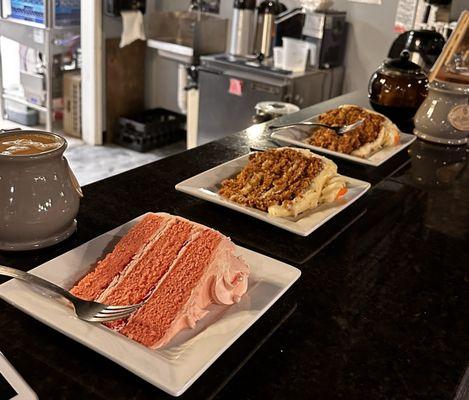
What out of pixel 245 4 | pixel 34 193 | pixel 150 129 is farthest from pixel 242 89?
pixel 34 193

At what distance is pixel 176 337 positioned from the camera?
790 mm

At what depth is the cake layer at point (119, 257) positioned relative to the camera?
86cm

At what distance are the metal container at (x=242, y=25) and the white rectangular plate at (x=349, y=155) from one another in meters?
2.28

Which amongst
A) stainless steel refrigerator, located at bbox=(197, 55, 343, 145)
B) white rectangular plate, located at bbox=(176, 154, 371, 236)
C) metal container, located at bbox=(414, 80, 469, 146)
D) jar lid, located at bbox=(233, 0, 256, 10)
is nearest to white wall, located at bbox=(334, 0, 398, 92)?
stainless steel refrigerator, located at bbox=(197, 55, 343, 145)

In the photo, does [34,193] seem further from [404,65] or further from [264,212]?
[404,65]

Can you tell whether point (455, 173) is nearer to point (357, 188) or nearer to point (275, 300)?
point (357, 188)

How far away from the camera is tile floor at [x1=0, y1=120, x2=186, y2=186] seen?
4.21m

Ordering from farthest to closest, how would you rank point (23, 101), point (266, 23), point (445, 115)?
point (23, 101), point (266, 23), point (445, 115)

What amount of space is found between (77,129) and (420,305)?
14.4ft

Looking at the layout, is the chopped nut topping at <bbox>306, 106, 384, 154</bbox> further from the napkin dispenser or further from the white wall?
the napkin dispenser

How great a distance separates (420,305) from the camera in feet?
3.17

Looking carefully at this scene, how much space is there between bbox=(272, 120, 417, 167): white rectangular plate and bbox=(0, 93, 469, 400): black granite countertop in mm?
42

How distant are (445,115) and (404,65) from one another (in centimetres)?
24

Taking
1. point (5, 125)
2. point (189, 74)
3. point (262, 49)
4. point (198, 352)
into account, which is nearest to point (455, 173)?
point (198, 352)
